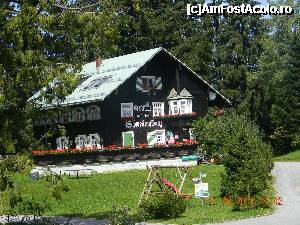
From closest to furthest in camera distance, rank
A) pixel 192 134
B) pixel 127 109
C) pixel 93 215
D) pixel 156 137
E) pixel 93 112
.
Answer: pixel 93 215 → pixel 93 112 → pixel 127 109 → pixel 192 134 → pixel 156 137

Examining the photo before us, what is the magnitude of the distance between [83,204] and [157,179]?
13.6ft

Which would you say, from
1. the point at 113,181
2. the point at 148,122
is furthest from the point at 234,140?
the point at 148,122

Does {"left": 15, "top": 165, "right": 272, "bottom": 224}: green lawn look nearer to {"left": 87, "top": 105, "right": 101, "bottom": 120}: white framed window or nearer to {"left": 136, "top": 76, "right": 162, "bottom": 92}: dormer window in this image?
{"left": 87, "top": 105, "right": 101, "bottom": 120}: white framed window

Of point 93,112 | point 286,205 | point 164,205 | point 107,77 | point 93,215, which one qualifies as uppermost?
point 107,77

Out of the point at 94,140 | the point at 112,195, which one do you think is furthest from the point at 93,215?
the point at 94,140

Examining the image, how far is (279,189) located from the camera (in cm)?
2647

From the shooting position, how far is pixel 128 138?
145ft

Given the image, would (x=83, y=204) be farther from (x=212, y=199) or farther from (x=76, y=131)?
(x=76, y=131)

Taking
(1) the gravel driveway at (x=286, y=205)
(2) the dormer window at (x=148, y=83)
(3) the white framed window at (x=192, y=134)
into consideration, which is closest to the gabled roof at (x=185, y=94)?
(2) the dormer window at (x=148, y=83)

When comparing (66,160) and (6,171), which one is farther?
(66,160)

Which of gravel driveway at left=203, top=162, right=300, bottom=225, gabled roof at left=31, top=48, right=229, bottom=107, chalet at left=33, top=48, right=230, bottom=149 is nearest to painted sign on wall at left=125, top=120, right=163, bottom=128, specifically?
chalet at left=33, top=48, right=230, bottom=149

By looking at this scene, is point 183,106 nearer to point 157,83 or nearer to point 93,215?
point 157,83

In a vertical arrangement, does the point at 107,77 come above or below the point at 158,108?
above

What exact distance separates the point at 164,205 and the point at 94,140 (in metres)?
25.4
